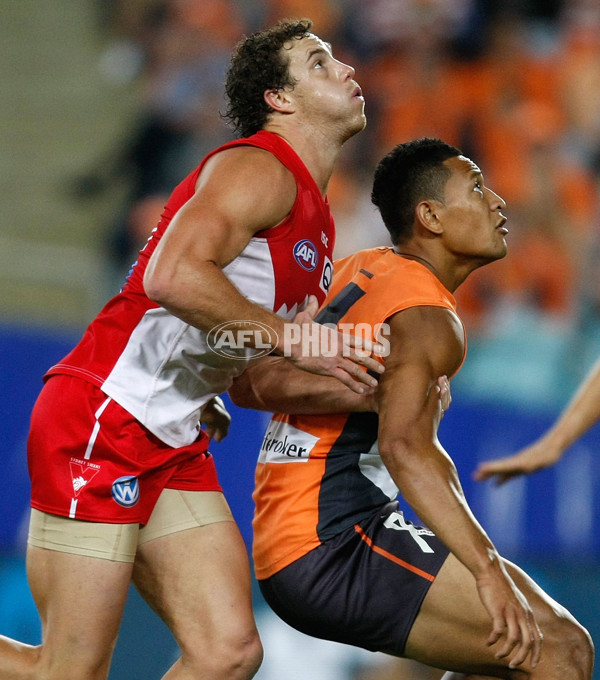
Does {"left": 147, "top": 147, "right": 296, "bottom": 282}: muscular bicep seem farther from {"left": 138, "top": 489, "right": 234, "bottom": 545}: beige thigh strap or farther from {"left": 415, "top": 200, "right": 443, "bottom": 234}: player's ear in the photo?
{"left": 138, "top": 489, "right": 234, "bottom": 545}: beige thigh strap

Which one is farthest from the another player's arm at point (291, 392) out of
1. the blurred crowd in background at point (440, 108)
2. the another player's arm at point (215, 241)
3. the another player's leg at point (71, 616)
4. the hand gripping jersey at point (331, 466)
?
the blurred crowd in background at point (440, 108)

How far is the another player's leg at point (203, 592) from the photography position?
2953mm

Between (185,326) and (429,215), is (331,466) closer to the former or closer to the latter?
(185,326)

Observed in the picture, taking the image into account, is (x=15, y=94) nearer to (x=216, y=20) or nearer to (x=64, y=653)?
(x=216, y=20)

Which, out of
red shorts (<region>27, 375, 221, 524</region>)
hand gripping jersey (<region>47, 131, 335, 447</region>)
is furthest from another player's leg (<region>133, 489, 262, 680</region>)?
hand gripping jersey (<region>47, 131, 335, 447</region>)

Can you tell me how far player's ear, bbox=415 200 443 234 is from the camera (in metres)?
3.27

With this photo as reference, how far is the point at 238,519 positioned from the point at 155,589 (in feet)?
6.53

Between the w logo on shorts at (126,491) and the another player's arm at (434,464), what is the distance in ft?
2.62

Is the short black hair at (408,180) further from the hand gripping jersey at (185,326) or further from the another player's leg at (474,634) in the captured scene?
the another player's leg at (474,634)

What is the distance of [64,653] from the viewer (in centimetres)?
286

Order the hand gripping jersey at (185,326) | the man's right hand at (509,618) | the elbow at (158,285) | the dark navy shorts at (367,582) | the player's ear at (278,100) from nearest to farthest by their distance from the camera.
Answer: the man's right hand at (509,618)
the elbow at (158,285)
the dark navy shorts at (367,582)
the hand gripping jersey at (185,326)
the player's ear at (278,100)

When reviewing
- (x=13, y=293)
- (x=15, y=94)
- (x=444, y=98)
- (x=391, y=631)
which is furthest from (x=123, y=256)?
(x=391, y=631)

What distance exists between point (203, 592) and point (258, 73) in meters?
1.70

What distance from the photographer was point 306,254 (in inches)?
117
